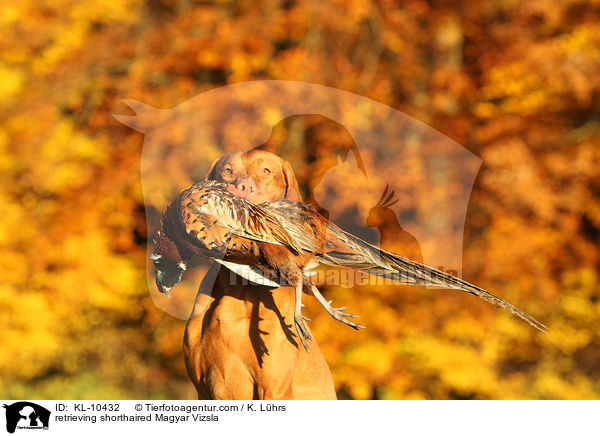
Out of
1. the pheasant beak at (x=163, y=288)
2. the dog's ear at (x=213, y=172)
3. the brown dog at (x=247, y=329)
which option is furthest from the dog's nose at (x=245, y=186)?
the pheasant beak at (x=163, y=288)

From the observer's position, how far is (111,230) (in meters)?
4.23

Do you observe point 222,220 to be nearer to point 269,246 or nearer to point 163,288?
point 269,246

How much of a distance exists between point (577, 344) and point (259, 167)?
4.17 meters

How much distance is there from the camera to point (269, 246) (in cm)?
127

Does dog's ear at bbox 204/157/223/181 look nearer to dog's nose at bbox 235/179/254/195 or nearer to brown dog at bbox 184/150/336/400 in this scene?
brown dog at bbox 184/150/336/400

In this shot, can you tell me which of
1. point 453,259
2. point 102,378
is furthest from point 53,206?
point 453,259

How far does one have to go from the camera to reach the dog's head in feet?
4.61

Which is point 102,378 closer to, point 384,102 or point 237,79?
point 237,79
